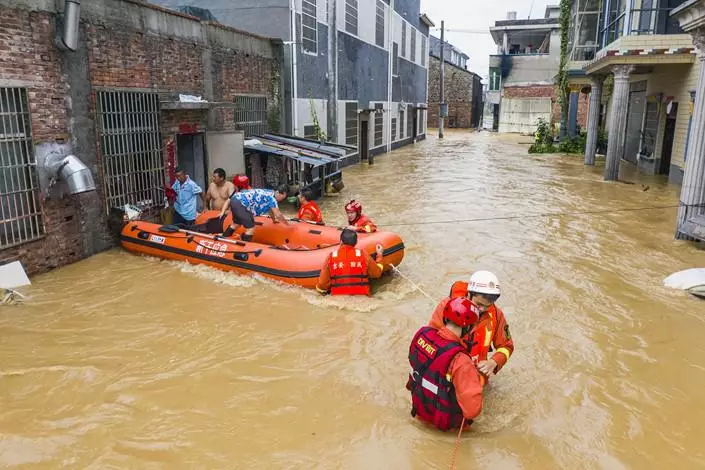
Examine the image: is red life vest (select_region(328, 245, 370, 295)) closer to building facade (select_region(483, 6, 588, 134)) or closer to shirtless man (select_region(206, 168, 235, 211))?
shirtless man (select_region(206, 168, 235, 211))

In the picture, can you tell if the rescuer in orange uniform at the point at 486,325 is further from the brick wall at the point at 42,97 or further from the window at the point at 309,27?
the window at the point at 309,27

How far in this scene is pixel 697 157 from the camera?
959 cm

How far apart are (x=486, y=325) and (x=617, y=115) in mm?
14651

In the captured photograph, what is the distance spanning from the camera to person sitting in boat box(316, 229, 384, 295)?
693 cm

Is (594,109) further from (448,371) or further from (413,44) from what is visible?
(448,371)

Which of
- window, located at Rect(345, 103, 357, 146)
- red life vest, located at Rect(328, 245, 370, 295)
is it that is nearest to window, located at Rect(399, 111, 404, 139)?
window, located at Rect(345, 103, 357, 146)

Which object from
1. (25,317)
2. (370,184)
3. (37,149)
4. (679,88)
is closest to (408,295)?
(25,317)

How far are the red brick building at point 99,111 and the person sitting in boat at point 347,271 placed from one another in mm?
4138

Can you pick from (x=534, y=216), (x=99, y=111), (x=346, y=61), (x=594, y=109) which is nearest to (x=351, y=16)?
(x=346, y=61)

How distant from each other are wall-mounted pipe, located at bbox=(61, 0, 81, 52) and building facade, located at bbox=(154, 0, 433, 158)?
7337mm

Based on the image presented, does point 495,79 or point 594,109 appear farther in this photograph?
point 495,79

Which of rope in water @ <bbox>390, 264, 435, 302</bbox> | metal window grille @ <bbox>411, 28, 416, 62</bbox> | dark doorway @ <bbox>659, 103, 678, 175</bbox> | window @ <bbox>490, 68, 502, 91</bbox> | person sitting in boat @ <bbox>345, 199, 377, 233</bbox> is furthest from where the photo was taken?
window @ <bbox>490, 68, 502, 91</bbox>

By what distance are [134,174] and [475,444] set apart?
25.2ft

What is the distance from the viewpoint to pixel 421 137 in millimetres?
36094
